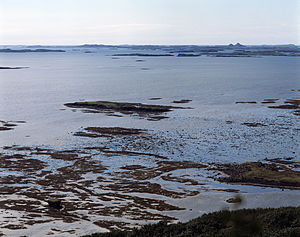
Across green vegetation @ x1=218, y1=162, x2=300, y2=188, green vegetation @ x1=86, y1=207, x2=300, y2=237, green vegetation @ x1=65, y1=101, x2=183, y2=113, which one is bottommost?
green vegetation @ x1=218, y1=162, x2=300, y2=188

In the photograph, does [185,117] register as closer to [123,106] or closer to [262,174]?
[123,106]

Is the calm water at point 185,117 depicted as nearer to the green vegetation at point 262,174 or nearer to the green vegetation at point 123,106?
the green vegetation at point 262,174

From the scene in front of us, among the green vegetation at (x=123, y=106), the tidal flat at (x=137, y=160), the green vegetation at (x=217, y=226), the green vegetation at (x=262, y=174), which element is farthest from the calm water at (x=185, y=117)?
the green vegetation at (x=217, y=226)

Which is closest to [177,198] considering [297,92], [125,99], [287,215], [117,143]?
[287,215]

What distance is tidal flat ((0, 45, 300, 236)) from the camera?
35.8 meters

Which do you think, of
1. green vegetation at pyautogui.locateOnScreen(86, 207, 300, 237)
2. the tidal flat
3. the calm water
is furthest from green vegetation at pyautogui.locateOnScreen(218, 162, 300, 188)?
green vegetation at pyautogui.locateOnScreen(86, 207, 300, 237)

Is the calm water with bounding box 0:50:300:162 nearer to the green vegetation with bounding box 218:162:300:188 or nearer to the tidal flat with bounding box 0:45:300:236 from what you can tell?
the tidal flat with bounding box 0:45:300:236

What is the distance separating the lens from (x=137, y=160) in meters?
49.6

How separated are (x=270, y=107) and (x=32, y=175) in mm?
54515

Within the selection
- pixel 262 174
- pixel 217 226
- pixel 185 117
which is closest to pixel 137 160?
pixel 262 174

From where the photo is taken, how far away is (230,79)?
147375 millimetres

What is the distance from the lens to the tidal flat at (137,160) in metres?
35.8

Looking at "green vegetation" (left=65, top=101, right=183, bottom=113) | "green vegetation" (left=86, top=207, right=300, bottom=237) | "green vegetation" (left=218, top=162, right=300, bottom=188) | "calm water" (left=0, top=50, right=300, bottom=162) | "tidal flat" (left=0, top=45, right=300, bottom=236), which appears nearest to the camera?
"green vegetation" (left=86, top=207, right=300, bottom=237)

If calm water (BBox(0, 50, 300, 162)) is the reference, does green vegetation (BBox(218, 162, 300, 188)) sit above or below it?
below
